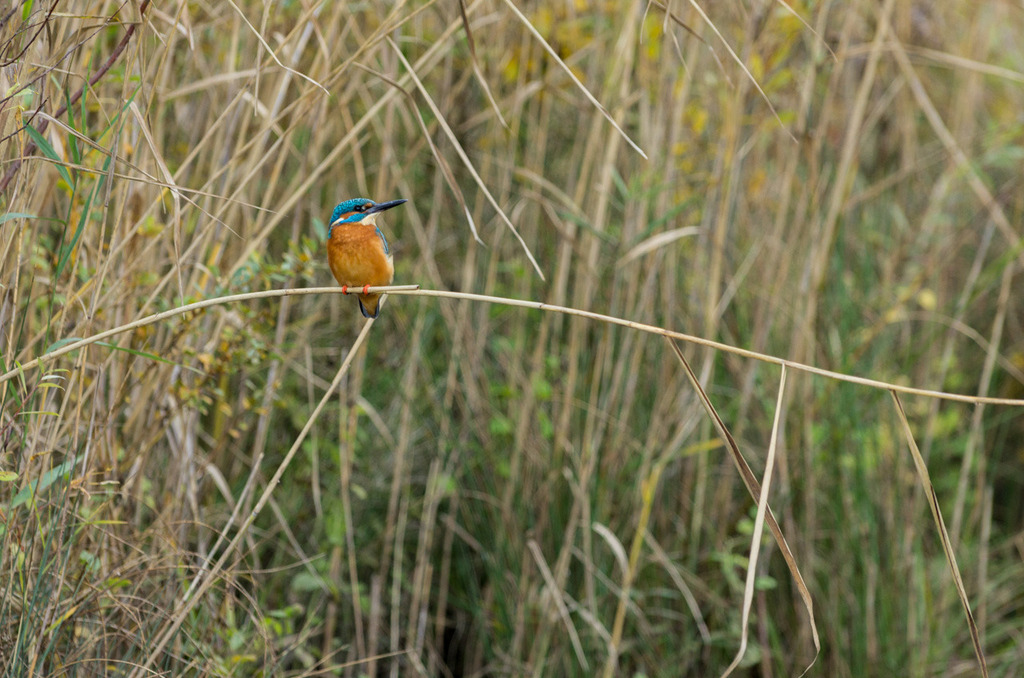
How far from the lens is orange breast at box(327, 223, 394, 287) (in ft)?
5.56

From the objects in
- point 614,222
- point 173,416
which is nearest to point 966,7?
point 614,222

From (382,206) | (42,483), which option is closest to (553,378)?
(382,206)

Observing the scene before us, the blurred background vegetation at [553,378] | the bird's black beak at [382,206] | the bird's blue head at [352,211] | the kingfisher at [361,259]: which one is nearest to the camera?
the bird's black beak at [382,206]

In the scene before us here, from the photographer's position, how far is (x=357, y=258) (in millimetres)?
1692

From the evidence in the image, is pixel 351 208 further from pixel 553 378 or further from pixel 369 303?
pixel 553 378

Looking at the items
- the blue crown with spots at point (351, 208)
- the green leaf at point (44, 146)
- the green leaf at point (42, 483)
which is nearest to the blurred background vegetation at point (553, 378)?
the blue crown with spots at point (351, 208)

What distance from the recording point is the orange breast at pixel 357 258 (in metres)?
1.69

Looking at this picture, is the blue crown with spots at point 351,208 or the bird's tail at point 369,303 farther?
the blue crown with spots at point 351,208

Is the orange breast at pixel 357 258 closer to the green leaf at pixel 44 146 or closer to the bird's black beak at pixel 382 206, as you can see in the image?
the bird's black beak at pixel 382 206

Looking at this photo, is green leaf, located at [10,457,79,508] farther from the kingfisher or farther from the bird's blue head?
the bird's blue head

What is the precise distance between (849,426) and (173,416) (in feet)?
5.97

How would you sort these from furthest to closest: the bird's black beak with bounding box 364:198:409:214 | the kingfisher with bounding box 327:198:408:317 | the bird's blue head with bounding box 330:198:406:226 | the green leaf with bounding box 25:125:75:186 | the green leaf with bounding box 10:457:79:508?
the bird's blue head with bounding box 330:198:406:226
the kingfisher with bounding box 327:198:408:317
the bird's black beak with bounding box 364:198:409:214
the green leaf with bounding box 10:457:79:508
the green leaf with bounding box 25:125:75:186

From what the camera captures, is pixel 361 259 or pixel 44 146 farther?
pixel 361 259

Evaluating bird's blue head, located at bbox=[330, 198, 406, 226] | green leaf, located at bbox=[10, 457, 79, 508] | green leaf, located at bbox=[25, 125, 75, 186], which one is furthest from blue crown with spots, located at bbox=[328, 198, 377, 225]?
green leaf, located at bbox=[10, 457, 79, 508]
